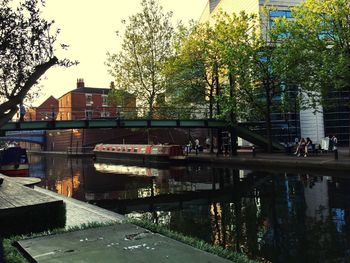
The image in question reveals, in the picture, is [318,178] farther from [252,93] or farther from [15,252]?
[15,252]

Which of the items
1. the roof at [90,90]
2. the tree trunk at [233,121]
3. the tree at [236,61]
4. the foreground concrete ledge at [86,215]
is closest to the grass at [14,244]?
the foreground concrete ledge at [86,215]

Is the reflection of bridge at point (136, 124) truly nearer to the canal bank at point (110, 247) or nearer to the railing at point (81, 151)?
the railing at point (81, 151)

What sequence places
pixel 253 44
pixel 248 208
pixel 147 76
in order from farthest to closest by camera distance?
pixel 147 76 → pixel 253 44 → pixel 248 208

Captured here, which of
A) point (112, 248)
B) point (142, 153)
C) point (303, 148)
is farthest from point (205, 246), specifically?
point (142, 153)

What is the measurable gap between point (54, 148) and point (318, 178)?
6049 cm

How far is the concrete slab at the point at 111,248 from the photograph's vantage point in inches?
192

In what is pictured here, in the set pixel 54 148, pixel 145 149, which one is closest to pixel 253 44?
pixel 145 149

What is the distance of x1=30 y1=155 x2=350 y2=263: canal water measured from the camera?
820 centimetres

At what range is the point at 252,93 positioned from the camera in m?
30.0

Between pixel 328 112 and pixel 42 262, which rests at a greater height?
pixel 328 112

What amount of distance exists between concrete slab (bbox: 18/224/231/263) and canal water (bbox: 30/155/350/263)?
8.81 feet

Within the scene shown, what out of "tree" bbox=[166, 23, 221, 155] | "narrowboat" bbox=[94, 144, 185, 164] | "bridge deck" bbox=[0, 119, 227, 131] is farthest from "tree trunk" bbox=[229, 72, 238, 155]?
"narrowboat" bbox=[94, 144, 185, 164]

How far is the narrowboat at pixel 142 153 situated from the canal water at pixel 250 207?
972cm

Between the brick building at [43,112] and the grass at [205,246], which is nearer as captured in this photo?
the grass at [205,246]
